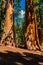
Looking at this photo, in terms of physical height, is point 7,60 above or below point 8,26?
below

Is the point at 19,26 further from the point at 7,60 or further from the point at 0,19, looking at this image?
the point at 7,60

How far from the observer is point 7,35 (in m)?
14.1

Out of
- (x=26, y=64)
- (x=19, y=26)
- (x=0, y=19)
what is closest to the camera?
(x=26, y=64)

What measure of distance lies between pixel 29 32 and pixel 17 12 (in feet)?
65.1

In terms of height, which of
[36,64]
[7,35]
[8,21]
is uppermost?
[8,21]

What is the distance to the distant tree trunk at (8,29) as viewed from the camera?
1388cm

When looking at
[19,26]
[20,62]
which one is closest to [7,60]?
[20,62]

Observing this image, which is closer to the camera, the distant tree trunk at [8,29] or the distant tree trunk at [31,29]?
the distant tree trunk at [31,29]

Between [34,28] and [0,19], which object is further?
[0,19]

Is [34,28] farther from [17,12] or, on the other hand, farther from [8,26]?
[17,12]

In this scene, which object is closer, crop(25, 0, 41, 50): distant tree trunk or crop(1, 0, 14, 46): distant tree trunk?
crop(25, 0, 41, 50): distant tree trunk

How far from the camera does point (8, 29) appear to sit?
1417 centimetres

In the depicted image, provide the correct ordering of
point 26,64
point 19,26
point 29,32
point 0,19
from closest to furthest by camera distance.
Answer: point 26,64 → point 29,32 → point 0,19 → point 19,26

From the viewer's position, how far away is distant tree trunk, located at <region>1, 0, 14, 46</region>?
13.9 meters
